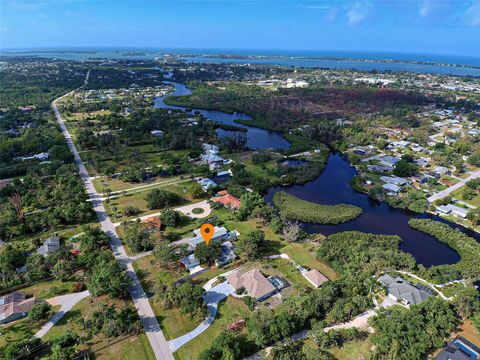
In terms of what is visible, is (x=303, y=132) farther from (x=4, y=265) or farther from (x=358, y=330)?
(x=4, y=265)

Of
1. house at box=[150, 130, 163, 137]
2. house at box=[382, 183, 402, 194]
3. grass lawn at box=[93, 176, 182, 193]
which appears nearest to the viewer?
house at box=[382, 183, 402, 194]

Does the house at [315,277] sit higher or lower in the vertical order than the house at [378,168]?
lower

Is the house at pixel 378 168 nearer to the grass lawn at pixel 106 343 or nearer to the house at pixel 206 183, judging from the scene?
the house at pixel 206 183

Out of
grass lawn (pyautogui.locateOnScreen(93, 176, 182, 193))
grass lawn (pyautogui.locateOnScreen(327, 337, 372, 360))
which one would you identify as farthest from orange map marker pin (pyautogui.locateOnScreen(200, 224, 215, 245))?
grass lawn (pyautogui.locateOnScreen(93, 176, 182, 193))

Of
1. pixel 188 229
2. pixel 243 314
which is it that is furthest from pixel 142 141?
pixel 243 314

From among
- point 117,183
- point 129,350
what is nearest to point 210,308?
point 129,350

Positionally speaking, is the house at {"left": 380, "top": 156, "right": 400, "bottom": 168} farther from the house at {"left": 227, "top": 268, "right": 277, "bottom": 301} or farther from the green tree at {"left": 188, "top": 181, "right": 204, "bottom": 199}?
the house at {"left": 227, "top": 268, "right": 277, "bottom": 301}

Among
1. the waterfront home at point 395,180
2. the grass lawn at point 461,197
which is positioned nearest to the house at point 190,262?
the waterfront home at point 395,180
